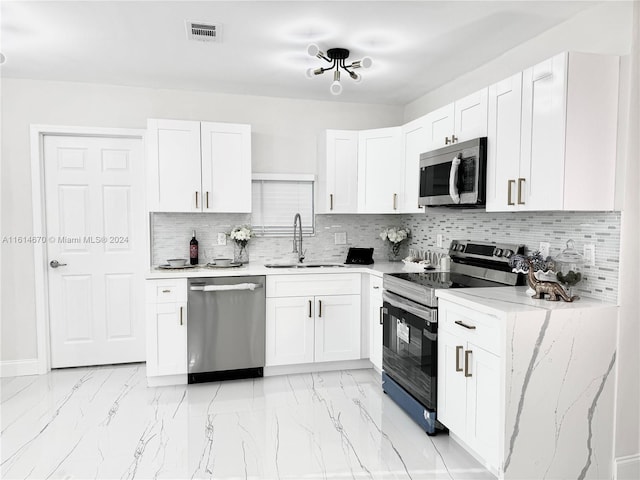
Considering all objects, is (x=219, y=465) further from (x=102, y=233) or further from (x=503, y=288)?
(x=102, y=233)

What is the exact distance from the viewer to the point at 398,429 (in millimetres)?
2801

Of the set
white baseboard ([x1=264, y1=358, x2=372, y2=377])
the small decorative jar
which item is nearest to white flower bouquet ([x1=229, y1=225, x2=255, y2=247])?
white baseboard ([x1=264, y1=358, x2=372, y2=377])

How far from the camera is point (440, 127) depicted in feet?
10.5

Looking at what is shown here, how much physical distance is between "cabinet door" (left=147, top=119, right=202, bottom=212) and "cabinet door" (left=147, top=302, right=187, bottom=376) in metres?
0.85

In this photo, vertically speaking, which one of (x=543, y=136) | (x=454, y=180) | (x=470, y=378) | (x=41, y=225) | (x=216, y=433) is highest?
(x=543, y=136)

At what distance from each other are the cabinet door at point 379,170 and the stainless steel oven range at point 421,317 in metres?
0.79

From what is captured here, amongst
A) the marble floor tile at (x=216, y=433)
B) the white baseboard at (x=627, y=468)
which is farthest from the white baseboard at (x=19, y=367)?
the white baseboard at (x=627, y=468)

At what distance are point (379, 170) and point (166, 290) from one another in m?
2.09

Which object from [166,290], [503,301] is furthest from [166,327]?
[503,301]

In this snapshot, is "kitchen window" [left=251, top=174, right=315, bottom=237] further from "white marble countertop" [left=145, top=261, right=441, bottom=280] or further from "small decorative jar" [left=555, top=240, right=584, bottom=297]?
"small decorative jar" [left=555, top=240, right=584, bottom=297]

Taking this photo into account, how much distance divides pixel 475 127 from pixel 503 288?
3.36ft

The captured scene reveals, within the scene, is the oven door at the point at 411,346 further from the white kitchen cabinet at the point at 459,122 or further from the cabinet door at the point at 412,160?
the white kitchen cabinet at the point at 459,122

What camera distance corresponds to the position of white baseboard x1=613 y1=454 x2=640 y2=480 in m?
2.22

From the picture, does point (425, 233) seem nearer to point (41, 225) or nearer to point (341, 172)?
point (341, 172)
